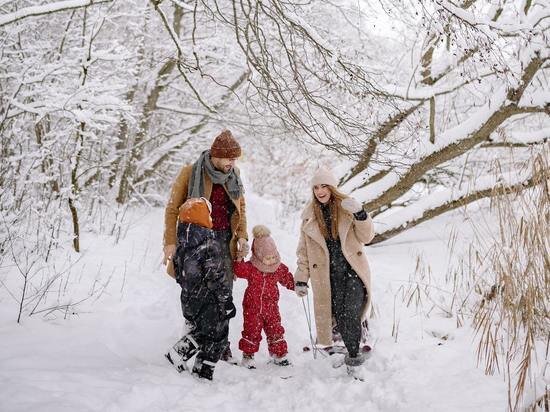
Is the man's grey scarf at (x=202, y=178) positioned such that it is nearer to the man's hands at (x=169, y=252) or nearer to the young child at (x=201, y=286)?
the young child at (x=201, y=286)

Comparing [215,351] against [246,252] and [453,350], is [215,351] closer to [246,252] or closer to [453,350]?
[246,252]

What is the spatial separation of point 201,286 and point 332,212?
113cm

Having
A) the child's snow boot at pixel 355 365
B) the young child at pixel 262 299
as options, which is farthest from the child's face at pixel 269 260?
the child's snow boot at pixel 355 365

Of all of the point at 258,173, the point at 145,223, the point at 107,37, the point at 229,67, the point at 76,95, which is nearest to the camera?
the point at 76,95

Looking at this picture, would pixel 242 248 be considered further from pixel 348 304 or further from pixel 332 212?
pixel 348 304

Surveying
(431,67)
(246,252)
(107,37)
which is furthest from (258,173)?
(246,252)

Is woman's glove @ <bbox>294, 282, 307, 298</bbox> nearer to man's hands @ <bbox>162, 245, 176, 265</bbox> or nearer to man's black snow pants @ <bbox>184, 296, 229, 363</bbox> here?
man's black snow pants @ <bbox>184, 296, 229, 363</bbox>

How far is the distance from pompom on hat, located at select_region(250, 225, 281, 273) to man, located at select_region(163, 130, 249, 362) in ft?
0.37

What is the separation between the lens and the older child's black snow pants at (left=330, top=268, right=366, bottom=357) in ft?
10.5

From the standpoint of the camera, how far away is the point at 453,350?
10.2 ft

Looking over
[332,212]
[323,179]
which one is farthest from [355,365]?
[323,179]

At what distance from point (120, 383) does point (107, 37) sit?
8.85 metres

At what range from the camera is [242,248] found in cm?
359

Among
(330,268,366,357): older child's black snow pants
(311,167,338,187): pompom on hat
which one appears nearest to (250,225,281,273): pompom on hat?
(330,268,366,357): older child's black snow pants
